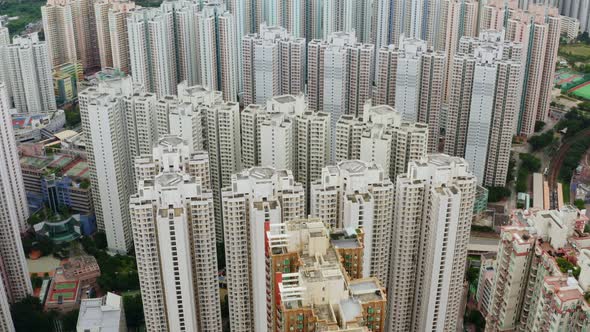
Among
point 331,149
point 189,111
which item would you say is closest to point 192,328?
point 189,111

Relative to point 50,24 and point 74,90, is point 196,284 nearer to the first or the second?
point 74,90

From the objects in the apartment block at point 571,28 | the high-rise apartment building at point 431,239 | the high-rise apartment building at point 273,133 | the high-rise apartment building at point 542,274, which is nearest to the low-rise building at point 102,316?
the high-rise apartment building at point 273,133

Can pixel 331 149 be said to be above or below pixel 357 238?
below

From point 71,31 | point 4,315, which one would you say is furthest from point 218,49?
point 4,315

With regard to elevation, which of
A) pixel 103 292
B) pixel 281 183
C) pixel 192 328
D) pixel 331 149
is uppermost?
pixel 281 183

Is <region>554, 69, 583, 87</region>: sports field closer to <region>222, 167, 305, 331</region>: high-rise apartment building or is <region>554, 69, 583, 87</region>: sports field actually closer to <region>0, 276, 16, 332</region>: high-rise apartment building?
<region>222, 167, 305, 331</region>: high-rise apartment building
